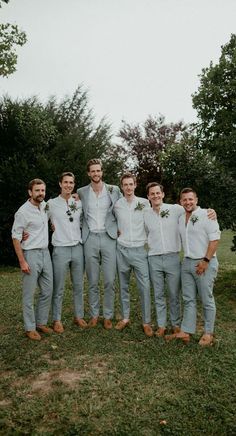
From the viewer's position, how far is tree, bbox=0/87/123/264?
13.1 meters

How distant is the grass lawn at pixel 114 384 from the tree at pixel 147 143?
18925 mm

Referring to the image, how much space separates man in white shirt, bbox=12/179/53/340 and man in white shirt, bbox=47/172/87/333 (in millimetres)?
145

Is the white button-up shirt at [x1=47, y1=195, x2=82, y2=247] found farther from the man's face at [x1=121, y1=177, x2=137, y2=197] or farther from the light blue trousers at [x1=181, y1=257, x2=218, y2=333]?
the light blue trousers at [x1=181, y1=257, x2=218, y2=333]

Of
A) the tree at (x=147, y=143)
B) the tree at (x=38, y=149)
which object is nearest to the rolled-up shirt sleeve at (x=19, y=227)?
the tree at (x=38, y=149)

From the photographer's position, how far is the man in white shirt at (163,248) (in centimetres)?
579

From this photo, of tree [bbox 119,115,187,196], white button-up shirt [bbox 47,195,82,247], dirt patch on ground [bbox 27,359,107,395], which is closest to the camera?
dirt patch on ground [bbox 27,359,107,395]

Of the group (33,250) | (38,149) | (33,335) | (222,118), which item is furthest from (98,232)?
(38,149)

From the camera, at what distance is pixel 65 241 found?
20.0 feet

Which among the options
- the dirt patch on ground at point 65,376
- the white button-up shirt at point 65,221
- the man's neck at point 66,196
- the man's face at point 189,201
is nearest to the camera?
the dirt patch on ground at point 65,376

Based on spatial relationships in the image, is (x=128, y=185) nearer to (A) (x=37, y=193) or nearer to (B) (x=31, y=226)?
(A) (x=37, y=193)

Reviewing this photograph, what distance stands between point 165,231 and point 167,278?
2.32 ft

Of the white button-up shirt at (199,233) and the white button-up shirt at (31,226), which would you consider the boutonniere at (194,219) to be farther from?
the white button-up shirt at (31,226)

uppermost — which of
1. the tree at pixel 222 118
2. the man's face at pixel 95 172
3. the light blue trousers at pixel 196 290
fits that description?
the tree at pixel 222 118

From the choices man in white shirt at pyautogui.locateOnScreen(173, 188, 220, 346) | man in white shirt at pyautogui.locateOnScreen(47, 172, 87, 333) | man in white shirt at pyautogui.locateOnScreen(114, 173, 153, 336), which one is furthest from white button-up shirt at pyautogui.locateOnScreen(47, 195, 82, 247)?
man in white shirt at pyautogui.locateOnScreen(173, 188, 220, 346)
